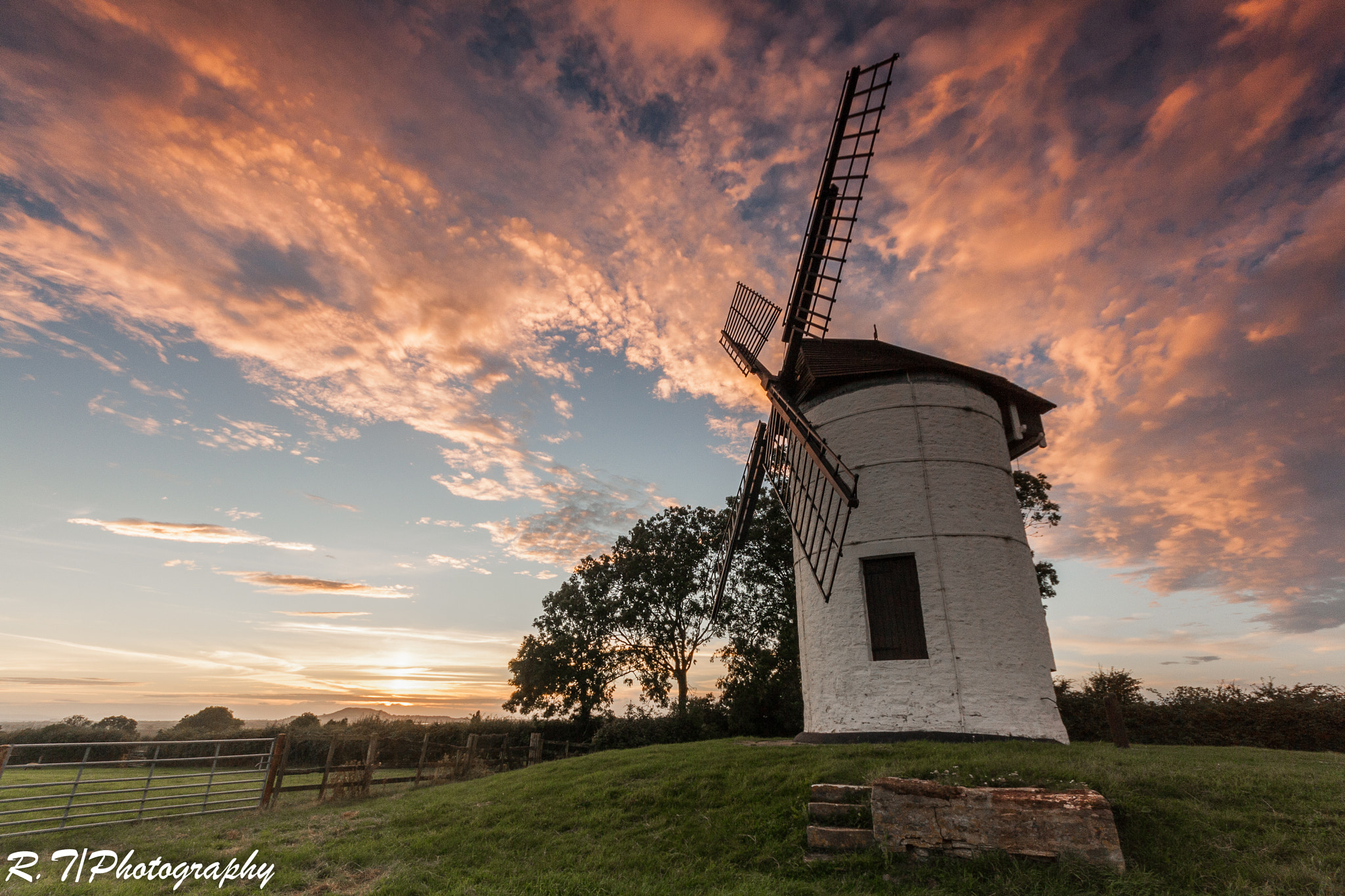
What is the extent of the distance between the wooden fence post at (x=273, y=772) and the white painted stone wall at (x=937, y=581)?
12.5 metres

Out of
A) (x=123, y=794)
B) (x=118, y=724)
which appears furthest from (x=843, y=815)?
(x=118, y=724)

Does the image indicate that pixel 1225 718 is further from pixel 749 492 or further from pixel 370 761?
pixel 370 761

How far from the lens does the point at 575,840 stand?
28.1 ft

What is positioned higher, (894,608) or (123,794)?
(894,608)

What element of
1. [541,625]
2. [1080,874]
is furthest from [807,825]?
[541,625]

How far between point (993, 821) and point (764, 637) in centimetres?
2117

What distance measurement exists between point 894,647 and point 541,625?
2209cm

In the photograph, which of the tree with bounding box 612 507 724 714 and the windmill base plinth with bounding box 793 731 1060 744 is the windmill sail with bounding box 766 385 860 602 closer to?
the windmill base plinth with bounding box 793 731 1060 744

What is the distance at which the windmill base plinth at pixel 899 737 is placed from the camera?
1096 cm

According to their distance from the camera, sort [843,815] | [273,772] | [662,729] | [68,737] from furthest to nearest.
→ [68,737] → [662,729] → [273,772] → [843,815]

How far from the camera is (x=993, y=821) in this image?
637cm

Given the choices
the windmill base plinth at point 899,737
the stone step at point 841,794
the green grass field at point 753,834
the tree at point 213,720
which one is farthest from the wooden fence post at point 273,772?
the tree at point 213,720

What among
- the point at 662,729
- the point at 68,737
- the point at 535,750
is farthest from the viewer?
the point at 68,737

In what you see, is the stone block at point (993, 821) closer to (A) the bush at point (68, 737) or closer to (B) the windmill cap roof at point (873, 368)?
(B) the windmill cap roof at point (873, 368)
